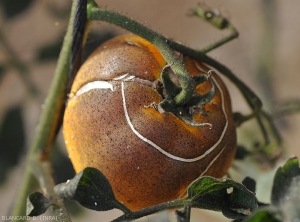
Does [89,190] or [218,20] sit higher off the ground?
[218,20]

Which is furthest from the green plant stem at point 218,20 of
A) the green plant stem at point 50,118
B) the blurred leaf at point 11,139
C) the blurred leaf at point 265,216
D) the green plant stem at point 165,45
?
the blurred leaf at point 11,139

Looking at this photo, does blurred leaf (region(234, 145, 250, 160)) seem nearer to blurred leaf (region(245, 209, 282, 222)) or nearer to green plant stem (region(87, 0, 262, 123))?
green plant stem (region(87, 0, 262, 123))

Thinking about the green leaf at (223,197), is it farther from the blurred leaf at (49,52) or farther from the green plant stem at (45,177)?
the blurred leaf at (49,52)

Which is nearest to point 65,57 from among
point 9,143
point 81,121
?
point 81,121

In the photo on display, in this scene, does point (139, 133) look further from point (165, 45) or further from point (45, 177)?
point (45, 177)

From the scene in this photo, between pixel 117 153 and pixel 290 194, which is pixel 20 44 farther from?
pixel 290 194

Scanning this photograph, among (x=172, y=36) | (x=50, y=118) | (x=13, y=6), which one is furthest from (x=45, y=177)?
(x=13, y=6)
